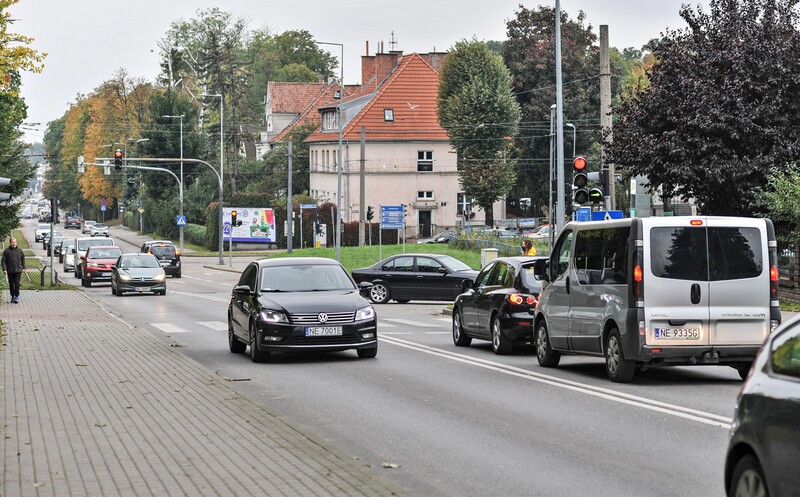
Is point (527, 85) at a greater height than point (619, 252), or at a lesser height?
greater

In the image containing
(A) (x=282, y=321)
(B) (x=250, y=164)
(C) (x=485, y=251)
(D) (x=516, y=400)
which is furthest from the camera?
(B) (x=250, y=164)

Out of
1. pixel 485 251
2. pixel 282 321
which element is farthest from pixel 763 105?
pixel 282 321

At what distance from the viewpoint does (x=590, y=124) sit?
91.6m

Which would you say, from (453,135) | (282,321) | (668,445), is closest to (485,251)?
(282,321)

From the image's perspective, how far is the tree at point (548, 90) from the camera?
91.2 m

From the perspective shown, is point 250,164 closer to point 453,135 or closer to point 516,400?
point 453,135

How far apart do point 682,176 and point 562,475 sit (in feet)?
85.1

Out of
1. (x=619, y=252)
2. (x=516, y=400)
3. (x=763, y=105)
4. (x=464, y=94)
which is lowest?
(x=516, y=400)

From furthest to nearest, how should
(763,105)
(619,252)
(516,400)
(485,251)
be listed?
(485,251) < (763,105) < (619,252) < (516,400)

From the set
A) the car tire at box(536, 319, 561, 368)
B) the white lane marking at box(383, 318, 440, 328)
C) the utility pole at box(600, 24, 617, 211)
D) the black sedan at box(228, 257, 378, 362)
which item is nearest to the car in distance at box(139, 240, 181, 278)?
the utility pole at box(600, 24, 617, 211)

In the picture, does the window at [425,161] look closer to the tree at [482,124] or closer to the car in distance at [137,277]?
the tree at [482,124]

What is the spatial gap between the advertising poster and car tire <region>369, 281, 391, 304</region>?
50.4 metres

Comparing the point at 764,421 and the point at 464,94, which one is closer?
the point at 764,421

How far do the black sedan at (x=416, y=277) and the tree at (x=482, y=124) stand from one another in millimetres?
45676
